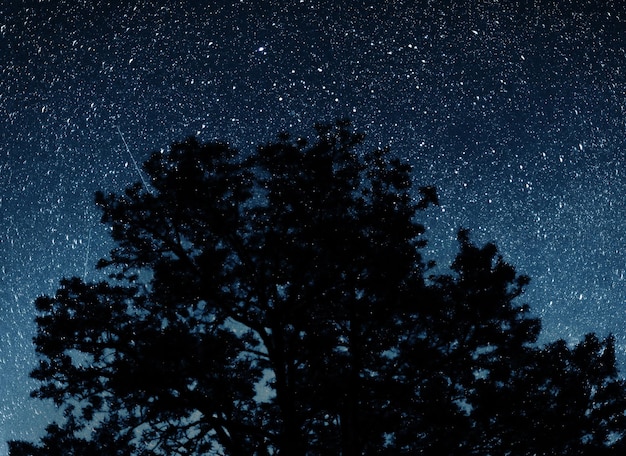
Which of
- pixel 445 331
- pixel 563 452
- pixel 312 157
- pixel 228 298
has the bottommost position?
pixel 563 452

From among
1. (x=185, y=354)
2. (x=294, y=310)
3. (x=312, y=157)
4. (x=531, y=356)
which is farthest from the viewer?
(x=531, y=356)

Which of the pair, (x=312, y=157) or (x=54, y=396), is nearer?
(x=54, y=396)

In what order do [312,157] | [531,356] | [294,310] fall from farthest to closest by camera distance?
[531,356] → [312,157] → [294,310]

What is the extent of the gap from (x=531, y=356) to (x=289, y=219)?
17.9 ft

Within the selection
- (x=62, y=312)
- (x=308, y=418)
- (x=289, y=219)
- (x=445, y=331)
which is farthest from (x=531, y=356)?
(x=62, y=312)

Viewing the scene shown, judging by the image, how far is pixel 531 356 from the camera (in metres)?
9.38

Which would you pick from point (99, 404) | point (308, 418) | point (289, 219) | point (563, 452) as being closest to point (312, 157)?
point (289, 219)

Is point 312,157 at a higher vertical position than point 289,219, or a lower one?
higher

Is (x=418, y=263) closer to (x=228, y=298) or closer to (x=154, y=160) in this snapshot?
(x=228, y=298)

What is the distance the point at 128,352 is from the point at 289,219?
315 cm

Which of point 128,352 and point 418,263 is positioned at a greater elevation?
point 418,263

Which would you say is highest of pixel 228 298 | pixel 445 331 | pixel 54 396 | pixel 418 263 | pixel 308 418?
pixel 418 263

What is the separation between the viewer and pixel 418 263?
8602 millimetres

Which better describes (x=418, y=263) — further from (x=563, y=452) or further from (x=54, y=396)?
(x=54, y=396)
